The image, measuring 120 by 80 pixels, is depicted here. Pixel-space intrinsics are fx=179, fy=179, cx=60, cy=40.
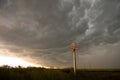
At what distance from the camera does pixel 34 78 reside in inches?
642

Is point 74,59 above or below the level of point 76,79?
above

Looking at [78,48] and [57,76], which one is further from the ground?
[78,48]

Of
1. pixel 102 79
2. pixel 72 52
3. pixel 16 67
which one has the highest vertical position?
pixel 72 52

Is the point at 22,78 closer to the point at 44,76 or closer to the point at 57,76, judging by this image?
the point at 44,76

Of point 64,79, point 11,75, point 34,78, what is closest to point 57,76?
point 64,79

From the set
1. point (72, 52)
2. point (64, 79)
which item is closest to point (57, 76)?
point (64, 79)

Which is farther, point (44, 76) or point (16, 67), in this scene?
point (16, 67)

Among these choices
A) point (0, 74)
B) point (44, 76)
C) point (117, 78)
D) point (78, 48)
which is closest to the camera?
point (0, 74)

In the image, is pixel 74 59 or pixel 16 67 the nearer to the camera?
pixel 16 67

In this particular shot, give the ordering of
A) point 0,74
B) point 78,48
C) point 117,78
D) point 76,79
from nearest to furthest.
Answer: point 0,74 → point 76,79 → point 117,78 → point 78,48

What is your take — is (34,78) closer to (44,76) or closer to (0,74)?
(44,76)

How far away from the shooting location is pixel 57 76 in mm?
18828

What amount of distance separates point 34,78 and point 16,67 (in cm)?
576

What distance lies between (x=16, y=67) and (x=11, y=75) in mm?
5267
